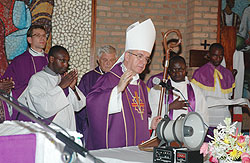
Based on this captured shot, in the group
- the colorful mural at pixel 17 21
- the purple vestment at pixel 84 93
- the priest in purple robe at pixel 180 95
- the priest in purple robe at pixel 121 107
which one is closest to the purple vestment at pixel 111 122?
the priest in purple robe at pixel 121 107

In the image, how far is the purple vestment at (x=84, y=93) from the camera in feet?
19.8

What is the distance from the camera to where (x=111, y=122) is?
156 inches

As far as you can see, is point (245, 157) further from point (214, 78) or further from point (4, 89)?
point (214, 78)

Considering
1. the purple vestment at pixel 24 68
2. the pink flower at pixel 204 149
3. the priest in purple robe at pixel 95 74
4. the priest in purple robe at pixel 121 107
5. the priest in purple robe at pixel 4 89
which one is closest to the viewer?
the pink flower at pixel 204 149

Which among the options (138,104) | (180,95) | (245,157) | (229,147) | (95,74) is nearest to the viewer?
(245,157)

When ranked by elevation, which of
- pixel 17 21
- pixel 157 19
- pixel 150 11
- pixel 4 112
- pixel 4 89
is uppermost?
pixel 150 11

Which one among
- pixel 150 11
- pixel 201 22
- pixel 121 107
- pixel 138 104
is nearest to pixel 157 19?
pixel 150 11

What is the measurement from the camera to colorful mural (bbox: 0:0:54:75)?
256 inches

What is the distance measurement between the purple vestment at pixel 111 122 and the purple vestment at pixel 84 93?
1.96 m

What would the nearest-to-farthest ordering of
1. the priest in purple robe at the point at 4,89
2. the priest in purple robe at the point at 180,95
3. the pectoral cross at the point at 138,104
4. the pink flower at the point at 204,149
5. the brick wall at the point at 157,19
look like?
the pink flower at the point at 204,149 < the pectoral cross at the point at 138,104 < the priest in purple robe at the point at 4,89 < the priest in purple robe at the point at 180,95 < the brick wall at the point at 157,19

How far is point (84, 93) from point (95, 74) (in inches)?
15.5

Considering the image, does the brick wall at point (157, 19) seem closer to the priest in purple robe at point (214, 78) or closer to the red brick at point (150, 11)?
the red brick at point (150, 11)

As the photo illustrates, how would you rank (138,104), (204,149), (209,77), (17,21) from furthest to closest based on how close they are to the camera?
(17,21) < (209,77) < (138,104) < (204,149)

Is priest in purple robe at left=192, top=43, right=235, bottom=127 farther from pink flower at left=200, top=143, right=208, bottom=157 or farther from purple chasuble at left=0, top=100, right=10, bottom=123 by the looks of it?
pink flower at left=200, top=143, right=208, bottom=157
